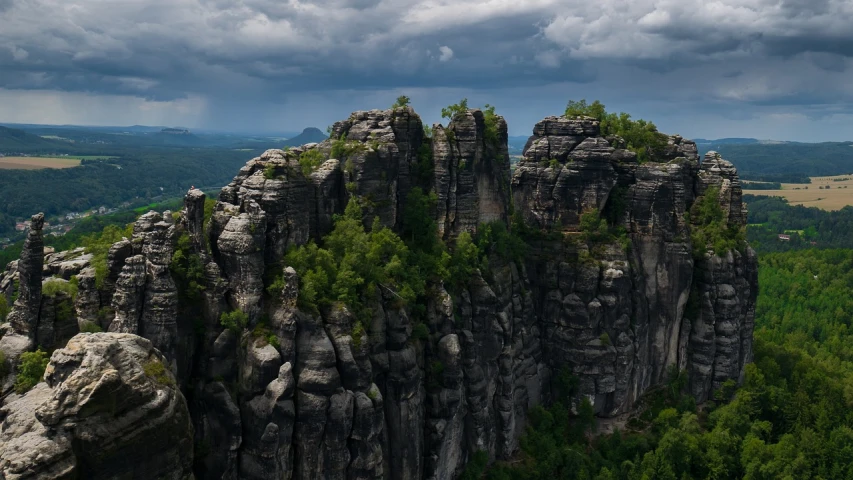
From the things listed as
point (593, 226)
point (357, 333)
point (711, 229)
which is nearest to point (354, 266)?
point (357, 333)

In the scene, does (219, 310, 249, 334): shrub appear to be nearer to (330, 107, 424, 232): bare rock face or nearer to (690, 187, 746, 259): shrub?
(330, 107, 424, 232): bare rock face

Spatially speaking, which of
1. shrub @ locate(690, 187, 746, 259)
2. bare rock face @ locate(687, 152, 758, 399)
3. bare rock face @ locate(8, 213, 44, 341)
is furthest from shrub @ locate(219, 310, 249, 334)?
bare rock face @ locate(687, 152, 758, 399)

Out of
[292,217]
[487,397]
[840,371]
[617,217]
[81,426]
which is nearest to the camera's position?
[81,426]

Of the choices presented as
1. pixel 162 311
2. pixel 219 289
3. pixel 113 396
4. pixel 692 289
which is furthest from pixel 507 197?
pixel 113 396

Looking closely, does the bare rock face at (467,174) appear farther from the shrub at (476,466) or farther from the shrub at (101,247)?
the shrub at (101,247)

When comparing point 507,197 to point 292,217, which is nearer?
point 292,217

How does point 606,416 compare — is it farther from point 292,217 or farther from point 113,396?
point 113,396
